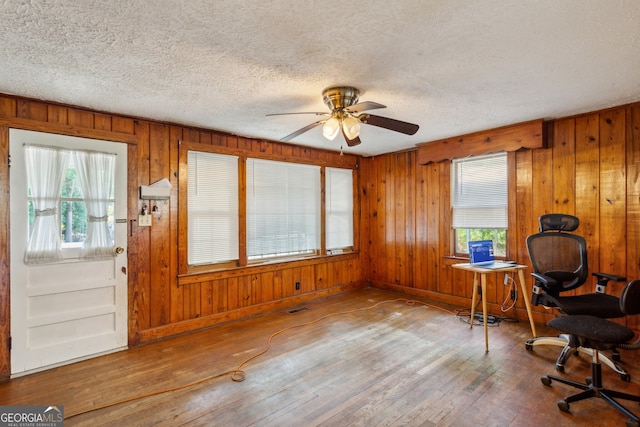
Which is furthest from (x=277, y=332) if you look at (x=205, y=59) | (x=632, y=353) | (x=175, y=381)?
(x=632, y=353)

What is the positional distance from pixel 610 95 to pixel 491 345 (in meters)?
2.54

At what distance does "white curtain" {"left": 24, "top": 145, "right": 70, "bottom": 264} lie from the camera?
269cm

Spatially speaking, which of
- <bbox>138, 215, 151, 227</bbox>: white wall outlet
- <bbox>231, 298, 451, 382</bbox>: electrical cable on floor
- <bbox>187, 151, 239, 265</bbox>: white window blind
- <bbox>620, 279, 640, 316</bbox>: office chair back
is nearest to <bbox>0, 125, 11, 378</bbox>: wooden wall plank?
<bbox>138, 215, 151, 227</bbox>: white wall outlet

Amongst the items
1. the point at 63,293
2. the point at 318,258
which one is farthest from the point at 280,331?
the point at 63,293

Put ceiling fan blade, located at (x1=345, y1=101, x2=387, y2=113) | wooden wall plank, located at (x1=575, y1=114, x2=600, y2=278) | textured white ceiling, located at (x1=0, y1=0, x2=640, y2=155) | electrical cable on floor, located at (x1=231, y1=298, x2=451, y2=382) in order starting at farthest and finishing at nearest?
wooden wall plank, located at (x1=575, y1=114, x2=600, y2=278)
electrical cable on floor, located at (x1=231, y1=298, x2=451, y2=382)
ceiling fan blade, located at (x1=345, y1=101, x2=387, y2=113)
textured white ceiling, located at (x1=0, y1=0, x2=640, y2=155)

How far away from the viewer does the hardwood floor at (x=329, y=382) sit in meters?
2.04

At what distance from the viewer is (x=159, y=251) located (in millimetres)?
3400

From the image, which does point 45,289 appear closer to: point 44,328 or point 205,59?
point 44,328

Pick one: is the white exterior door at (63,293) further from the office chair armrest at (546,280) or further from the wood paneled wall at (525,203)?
the office chair armrest at (546,280)

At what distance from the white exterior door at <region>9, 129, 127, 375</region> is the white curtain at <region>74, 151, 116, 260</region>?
0.20 ft

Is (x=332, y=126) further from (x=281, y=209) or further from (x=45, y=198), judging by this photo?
(x=45, y=198)

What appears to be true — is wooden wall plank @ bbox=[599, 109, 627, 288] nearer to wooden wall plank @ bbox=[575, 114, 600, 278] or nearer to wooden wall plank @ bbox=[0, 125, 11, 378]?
wooden wall plank @ bbox=[575, 114, 600, 278]

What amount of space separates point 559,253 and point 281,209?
3283mm

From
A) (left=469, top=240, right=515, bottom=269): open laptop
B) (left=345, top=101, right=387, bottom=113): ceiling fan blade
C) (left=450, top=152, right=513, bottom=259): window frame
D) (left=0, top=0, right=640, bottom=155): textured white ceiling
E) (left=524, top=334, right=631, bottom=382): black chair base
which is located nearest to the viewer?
(left=0, top=0, right=640, bottom=155): textured white ceiling
